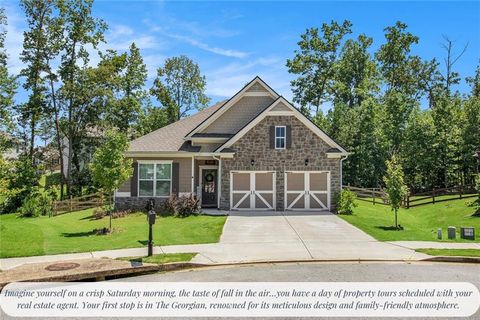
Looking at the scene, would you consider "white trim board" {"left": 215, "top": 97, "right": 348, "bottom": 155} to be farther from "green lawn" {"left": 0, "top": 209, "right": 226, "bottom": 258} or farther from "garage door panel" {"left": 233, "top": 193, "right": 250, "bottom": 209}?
"green lawn" {"left": 0, "top": 209, "right": 226, "bottom": 258}

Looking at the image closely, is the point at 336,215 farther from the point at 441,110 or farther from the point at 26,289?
the point at 441,110

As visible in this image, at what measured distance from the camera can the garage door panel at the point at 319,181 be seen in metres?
22.7

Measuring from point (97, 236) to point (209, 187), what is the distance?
9.72 m

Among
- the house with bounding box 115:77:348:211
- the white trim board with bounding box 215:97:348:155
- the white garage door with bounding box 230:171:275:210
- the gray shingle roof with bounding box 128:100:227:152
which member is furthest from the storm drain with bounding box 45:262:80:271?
the white trim board with bounding box 215:97:348:155

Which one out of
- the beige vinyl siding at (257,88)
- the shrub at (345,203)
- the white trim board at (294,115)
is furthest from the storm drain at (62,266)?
the beige vinyl siding at (257,88)

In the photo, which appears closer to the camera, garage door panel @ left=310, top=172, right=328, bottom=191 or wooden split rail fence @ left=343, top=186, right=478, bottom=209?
garage door panel @ left=310, top=172, right=328, bottom=191

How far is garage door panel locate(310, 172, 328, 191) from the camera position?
74.3ft

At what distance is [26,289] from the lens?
847 centimetres

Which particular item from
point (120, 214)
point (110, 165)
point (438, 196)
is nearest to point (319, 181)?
point (120, 214)

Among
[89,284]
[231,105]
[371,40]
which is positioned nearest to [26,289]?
[89,284]

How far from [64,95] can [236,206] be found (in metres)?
22.6

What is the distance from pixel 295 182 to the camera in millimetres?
22688

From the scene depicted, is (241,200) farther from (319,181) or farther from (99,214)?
(99,214)

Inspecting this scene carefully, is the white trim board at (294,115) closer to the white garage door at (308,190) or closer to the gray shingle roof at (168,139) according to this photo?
the white garage door at (308,190)
